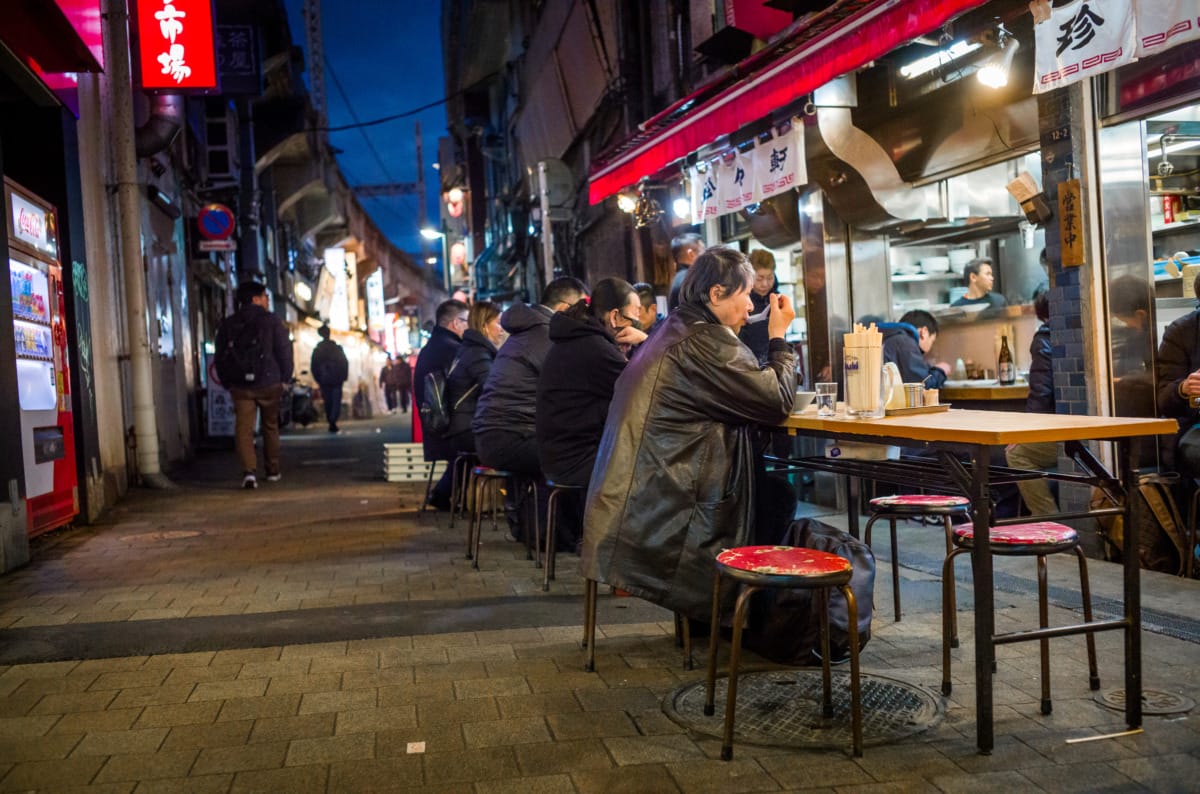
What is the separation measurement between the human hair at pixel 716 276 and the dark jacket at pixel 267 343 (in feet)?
30.6

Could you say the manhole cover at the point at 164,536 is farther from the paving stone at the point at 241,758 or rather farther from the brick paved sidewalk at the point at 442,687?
the paving stone at the point at 241,758

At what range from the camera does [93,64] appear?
28.5ft

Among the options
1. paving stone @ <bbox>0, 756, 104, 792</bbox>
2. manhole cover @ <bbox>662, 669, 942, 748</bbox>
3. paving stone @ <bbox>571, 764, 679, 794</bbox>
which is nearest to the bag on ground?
manhole cover @ <bbox>662, 669, 942, 748</bbox>

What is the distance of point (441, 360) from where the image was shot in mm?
10297

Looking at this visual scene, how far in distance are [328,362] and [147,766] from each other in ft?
68.0

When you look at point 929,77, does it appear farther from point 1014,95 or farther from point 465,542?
point 465,542

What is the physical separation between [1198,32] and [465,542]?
20.7ft

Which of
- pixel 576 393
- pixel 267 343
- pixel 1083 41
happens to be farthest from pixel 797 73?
pixel 267 343

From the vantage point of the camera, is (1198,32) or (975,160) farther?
(975,160)

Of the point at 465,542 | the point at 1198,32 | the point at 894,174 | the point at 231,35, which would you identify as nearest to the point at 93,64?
the point at 465,542

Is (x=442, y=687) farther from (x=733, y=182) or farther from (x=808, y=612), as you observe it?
(x=733, y=182)

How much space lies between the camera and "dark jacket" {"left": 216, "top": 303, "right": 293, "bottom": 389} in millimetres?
12852

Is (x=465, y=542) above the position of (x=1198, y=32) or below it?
below

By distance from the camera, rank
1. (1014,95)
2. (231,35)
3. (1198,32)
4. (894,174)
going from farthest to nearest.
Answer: (231,35)
(894,174)
(1014,95)
(1198,32)
